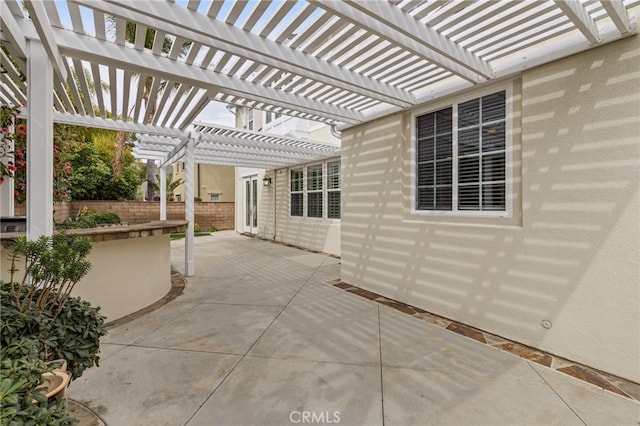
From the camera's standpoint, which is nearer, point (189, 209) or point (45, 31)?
point (45, 31)

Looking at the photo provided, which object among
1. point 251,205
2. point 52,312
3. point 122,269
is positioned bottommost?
point 122,269

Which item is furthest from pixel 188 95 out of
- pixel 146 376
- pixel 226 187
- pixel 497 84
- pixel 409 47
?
pixel 226 187

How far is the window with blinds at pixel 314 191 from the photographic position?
9.93 meters

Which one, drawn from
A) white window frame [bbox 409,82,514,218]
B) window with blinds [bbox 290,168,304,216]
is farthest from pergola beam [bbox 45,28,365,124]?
window with blinds [bbox 290,168,304,216]

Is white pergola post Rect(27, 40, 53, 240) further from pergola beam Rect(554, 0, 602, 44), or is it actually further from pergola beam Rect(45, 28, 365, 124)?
pergola beam Rect(554, 0, 602, 44)

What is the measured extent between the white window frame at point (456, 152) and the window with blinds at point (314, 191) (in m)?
5.44

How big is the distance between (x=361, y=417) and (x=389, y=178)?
3.49 m

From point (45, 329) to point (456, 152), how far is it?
436 centimetres

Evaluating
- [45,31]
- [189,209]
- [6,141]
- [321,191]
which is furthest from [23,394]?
[321,191]

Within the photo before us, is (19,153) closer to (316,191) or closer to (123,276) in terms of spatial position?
(123,276)

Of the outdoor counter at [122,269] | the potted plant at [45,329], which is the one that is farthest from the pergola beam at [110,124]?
the potted plant at [45,329]

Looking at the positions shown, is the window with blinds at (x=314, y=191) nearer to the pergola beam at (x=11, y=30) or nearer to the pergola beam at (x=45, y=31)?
the pergola beam at (x=45, y=31)

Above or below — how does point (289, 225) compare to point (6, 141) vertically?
below

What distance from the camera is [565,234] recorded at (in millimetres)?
2973
